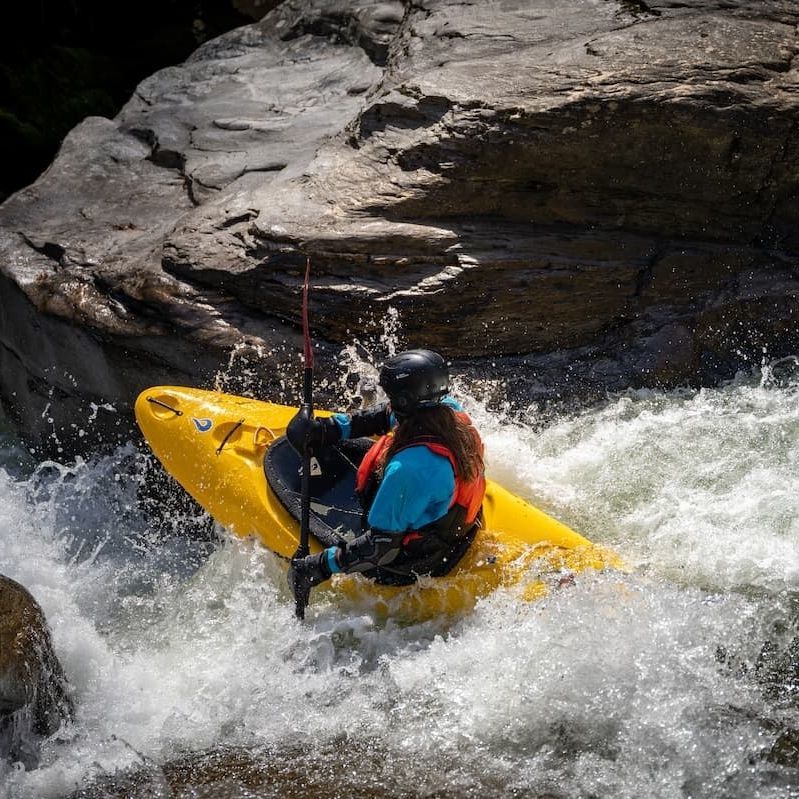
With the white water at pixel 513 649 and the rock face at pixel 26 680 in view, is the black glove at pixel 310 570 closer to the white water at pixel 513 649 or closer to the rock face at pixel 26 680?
the white water at pixel 513 649

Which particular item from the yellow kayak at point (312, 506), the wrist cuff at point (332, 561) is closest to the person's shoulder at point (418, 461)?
the wrist cuff at point (332, 561)

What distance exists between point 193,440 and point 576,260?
2.36m

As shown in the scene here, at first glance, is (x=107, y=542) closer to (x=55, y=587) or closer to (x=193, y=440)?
(x=55, y=587)

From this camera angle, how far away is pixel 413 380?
358cm

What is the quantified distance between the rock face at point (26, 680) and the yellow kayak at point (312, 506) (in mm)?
1087

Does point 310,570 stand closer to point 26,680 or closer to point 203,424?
point 26,680

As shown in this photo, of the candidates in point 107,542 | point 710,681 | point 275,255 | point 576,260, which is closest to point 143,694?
point 107,542

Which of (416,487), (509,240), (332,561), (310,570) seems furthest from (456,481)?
Answer: (509,240)

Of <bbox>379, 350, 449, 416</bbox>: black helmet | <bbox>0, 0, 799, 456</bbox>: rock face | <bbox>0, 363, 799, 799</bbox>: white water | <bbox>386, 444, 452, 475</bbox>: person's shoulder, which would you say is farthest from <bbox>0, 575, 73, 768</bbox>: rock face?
<bbox>0, 0, 799, 456</bbox>: rock face

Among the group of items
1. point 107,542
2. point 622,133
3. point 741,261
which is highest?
point 622,133

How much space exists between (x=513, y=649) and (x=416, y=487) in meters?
0.75

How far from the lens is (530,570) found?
399 centimetres

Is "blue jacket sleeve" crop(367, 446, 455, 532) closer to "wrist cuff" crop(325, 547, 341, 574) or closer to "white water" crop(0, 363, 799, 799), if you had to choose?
"wrist cuff" crop(325, 547, 341, 574)

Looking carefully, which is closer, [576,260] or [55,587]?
[55,587]
